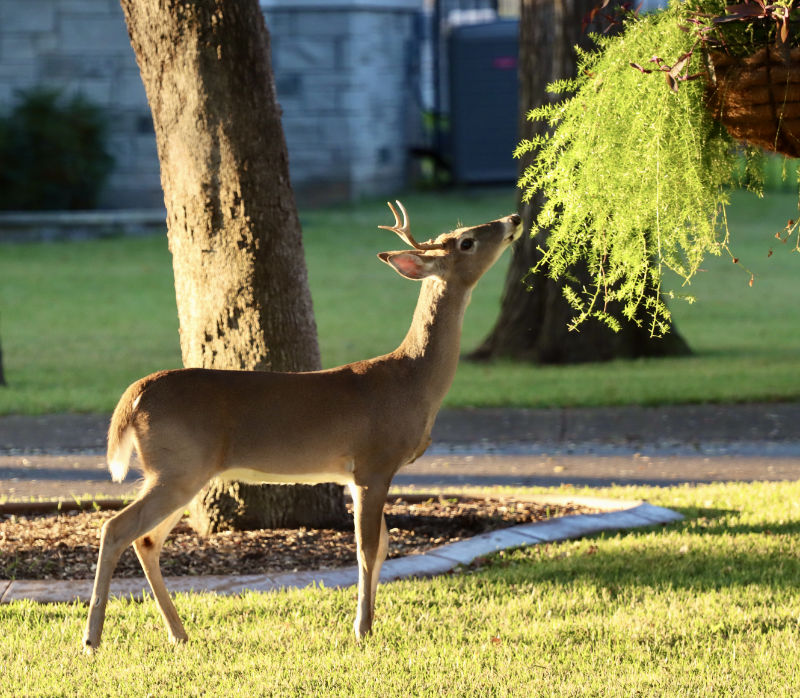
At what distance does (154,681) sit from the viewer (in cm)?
429

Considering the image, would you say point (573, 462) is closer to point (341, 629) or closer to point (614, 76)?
point (341, 629)

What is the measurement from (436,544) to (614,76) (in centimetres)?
292

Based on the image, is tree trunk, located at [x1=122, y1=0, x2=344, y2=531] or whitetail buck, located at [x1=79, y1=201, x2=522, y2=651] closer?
whitetail buck, located at [x1=79, y1=201, x2=522, y2=651]

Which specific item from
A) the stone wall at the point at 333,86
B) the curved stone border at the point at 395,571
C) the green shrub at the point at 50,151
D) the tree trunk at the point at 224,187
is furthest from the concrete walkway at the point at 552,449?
the stone wall at the point at 333,86

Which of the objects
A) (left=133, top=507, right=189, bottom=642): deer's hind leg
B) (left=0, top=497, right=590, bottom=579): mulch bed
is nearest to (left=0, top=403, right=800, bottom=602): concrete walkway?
(left=0, top=497, right=590, bottom=579): mulch bed

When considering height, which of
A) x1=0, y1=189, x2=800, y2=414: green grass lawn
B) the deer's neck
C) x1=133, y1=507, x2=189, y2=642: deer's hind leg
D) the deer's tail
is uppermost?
the deer's neck

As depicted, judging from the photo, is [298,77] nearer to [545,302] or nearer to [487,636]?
[545,302]

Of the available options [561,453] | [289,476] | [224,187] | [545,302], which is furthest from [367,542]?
[545,302]

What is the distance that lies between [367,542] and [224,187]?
2325 millimetres

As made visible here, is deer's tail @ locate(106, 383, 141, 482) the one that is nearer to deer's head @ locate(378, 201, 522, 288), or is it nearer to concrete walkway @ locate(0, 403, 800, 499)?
deer's head @ locate(378, 201, 522, 288)

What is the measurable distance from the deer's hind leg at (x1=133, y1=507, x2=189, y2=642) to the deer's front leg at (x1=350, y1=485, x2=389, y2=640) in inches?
26.8

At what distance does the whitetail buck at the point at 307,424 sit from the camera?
176 inches

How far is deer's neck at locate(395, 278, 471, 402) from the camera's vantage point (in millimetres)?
4785

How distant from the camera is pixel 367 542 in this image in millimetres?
4656
